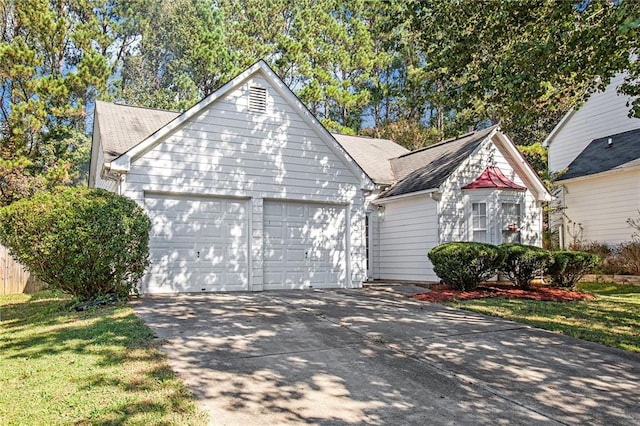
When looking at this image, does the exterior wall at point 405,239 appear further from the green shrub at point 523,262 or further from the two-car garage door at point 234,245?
the two-car garage door at point 234,245

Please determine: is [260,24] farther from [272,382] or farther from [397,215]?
[272,382]

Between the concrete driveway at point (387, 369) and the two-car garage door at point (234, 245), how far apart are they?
276 centimetres

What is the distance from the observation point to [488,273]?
11.8 meters

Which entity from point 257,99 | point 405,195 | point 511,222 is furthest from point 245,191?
point 511,222

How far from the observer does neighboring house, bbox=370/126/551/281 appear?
14164 mm

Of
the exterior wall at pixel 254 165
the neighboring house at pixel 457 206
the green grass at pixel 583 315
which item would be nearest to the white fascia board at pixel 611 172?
the neighboring house at pixel 457 206

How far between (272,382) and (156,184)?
295 inches

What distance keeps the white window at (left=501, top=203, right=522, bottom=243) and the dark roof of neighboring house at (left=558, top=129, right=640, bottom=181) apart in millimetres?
4708

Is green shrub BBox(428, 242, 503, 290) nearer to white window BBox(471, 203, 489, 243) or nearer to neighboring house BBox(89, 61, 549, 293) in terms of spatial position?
neighboring house BBox(89, 61, 549, 293)

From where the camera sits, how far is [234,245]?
11852mm

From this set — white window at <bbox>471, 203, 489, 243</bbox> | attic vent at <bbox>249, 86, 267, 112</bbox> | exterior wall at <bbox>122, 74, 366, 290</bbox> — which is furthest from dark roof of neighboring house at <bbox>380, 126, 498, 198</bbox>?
attic vent at <bbox>249, 86, 267, 112</bbox>

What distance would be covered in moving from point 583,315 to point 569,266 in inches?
148

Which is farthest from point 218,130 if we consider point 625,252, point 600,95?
point 600,95

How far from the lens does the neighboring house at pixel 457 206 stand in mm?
14164
